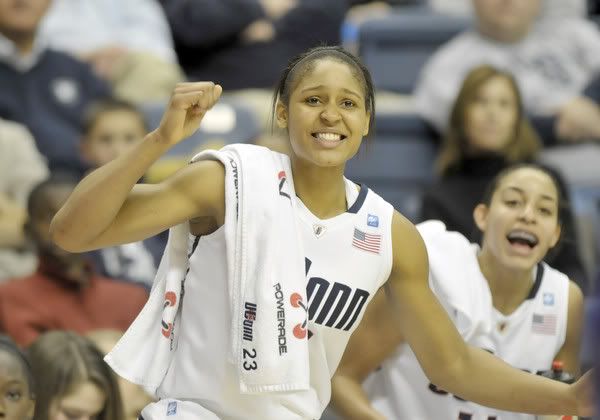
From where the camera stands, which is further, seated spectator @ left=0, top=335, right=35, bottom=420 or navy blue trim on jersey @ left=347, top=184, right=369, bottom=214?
seated spectator @ left=0, top=335, right=35, bottom=420

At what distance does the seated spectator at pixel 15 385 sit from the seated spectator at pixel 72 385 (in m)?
0.29

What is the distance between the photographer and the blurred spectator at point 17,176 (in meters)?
5.75

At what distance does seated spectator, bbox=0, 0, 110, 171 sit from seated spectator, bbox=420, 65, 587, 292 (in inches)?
66.9

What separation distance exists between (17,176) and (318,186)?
2.97 meters

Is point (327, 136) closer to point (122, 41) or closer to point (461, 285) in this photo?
point (461, 285)

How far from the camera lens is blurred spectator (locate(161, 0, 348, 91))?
696 cm

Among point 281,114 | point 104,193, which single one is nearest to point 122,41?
point 281,114

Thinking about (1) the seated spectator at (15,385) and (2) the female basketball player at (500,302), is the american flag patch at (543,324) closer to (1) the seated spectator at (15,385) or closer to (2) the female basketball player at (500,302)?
(2) the female basketball player at (500,302)

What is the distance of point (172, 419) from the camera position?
3281mm

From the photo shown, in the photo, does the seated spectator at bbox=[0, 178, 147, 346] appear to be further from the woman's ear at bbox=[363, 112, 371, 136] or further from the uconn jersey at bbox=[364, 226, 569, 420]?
the woman's ear at bbox=[363, 112, 371, 136]

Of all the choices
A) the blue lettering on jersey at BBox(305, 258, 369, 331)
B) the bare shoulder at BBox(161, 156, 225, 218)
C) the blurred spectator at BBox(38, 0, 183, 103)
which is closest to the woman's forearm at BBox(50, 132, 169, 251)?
the bare shoulder at BBox(161, 156, 225, 218)

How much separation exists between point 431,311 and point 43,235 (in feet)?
7.73

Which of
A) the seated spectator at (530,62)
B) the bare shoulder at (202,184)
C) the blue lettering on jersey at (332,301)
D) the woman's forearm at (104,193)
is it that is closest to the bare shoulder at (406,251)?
the blue lettering on jersey at (332,301)

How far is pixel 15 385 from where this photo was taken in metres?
3.94
